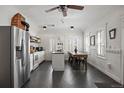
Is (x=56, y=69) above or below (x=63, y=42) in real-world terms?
below

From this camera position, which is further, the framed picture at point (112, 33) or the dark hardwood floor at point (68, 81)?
the framed picture at point (112, 33)

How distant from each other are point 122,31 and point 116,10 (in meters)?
0.99

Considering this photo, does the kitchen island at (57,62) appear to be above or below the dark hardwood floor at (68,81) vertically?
above

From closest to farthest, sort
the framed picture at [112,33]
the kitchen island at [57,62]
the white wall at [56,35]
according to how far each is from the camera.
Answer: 1. the framed picture at [112,33]
2. the kitchen island at [57,62]
3. the white wall at [56,35]

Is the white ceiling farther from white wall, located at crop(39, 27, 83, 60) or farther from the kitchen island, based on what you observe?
white wall, located at crop(39, 27, 83, 60)

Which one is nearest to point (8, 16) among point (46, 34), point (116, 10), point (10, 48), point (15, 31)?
point (15, 31)

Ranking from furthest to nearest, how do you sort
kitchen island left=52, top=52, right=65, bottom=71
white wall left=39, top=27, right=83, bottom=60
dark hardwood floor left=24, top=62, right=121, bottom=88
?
1. white wall left=39, top=27, right=83, bottom=60
2. kitchen island left=52, top=52, right=65, bottom=71
3. dark hardwood floor left=24, top=62, right=121, bottom=88

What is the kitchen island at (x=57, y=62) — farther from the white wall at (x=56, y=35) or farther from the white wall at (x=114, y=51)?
the white wall at (x=56, y=35)

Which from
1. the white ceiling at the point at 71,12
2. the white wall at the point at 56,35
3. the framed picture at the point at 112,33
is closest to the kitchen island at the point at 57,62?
the white ceiling at the point at 71,12

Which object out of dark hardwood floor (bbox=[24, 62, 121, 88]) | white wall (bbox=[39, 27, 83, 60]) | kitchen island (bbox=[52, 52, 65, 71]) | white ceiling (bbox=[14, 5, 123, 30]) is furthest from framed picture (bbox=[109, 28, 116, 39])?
white wall (bbox=[39, 27, 83, 60])

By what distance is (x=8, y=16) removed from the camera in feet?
15.7
